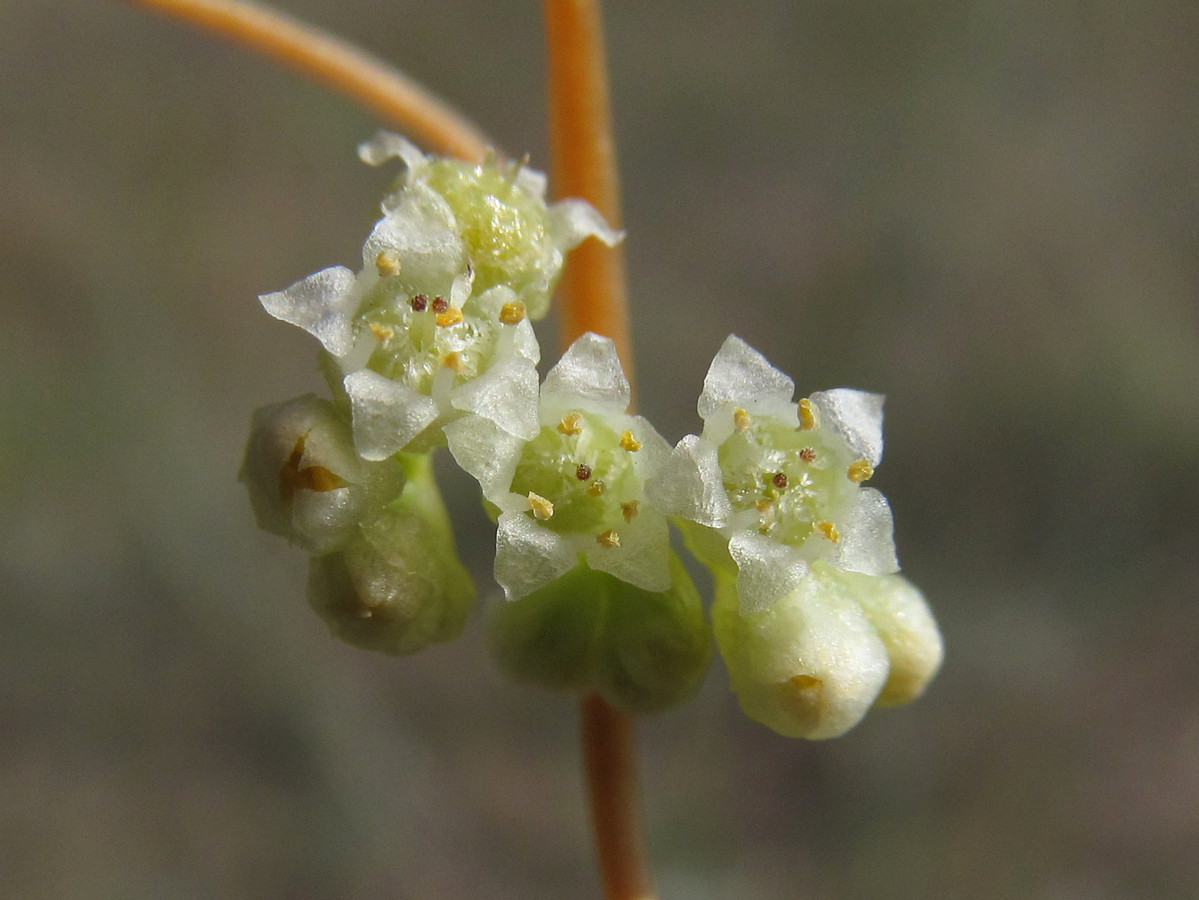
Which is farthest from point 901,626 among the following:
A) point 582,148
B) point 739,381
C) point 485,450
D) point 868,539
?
point 582,148

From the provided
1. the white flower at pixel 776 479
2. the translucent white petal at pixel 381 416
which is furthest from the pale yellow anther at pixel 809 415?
the translucent white petal at pixel 381 416

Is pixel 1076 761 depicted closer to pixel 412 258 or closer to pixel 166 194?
pixel 412 258

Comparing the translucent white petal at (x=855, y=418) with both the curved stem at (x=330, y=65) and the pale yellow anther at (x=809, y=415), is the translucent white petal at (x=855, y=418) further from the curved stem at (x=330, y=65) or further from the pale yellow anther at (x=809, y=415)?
the curved stem at (x=330, y=65)

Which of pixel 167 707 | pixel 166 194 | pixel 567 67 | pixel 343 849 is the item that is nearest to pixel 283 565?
pixel 167 707

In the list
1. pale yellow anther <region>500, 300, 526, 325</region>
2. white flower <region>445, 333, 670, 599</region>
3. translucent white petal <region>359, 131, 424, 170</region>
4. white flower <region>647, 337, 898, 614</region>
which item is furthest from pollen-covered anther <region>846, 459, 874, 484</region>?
translucent white petal <region>359, 131, 424, 170</region>

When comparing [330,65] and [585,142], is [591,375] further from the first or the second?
[330,65]

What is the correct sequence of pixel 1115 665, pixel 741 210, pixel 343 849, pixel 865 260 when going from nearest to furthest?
pixel 343 849 < pixel 1115 665 < pixel 865 260 < pixel 741 210
